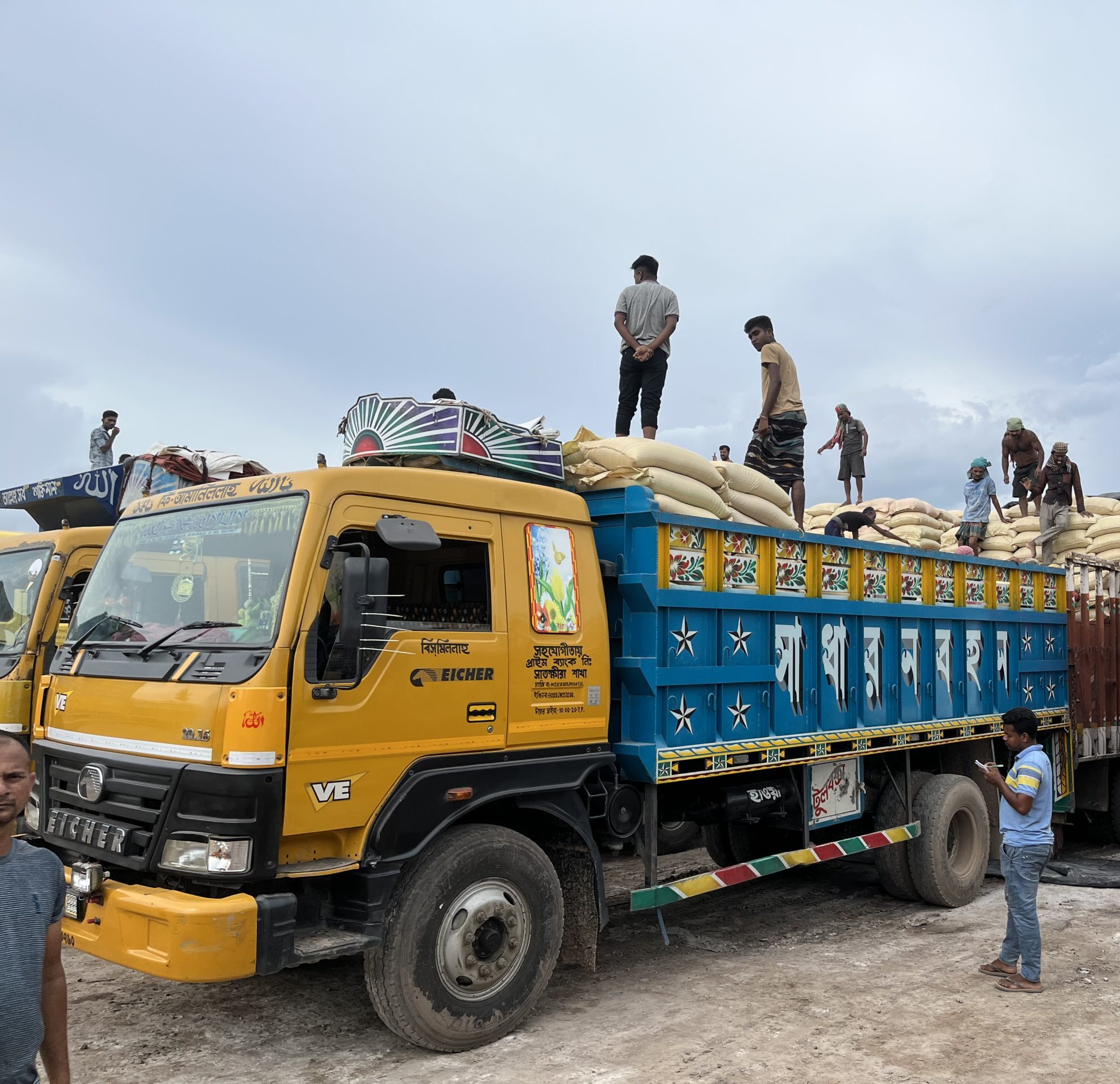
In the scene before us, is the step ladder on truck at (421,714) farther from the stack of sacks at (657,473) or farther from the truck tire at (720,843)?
the truck tire at (720,843)

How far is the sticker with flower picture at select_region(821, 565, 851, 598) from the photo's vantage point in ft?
21.8

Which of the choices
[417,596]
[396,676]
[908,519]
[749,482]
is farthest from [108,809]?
[908,519]

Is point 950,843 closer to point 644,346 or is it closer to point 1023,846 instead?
point 1023,846

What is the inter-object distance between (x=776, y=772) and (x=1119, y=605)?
18.7 ft

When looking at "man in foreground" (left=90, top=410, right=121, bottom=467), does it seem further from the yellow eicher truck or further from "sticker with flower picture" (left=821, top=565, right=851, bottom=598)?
"sticker with flower picture" (left=821, top=565, right=851, bottom=598)

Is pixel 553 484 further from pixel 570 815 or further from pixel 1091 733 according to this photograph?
pixel 1091 733

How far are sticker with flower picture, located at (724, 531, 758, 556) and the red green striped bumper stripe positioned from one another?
5.96 ft

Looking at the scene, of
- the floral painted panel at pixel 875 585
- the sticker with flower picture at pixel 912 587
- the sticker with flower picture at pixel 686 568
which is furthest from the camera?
the sticker with flower picture at pixel 912 587

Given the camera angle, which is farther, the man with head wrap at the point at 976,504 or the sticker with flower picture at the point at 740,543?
the man with head wrap at the point at 976,504

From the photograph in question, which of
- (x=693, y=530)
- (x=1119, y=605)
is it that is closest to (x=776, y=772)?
(x=693, y=530)

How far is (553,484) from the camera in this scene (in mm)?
5738

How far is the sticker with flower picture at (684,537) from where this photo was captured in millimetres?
5473

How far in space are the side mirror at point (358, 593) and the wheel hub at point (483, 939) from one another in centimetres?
134

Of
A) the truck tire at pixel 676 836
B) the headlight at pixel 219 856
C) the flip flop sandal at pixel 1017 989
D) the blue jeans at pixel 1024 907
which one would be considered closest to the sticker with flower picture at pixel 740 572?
the truck tire at pixel 676 836
